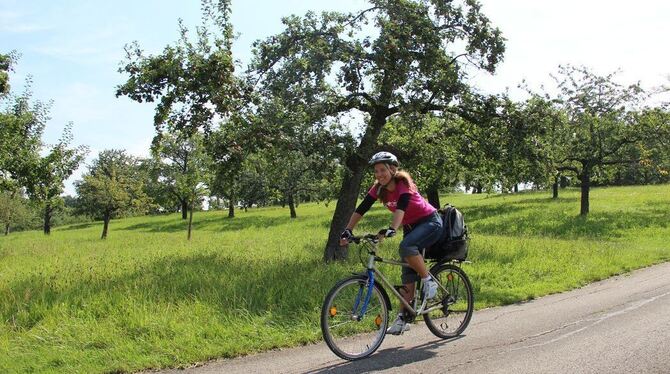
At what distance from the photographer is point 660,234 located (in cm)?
2019

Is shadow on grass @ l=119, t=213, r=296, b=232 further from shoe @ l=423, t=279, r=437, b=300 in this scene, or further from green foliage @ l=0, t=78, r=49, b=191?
shoe @ l=423, t=279, r=437, b=300

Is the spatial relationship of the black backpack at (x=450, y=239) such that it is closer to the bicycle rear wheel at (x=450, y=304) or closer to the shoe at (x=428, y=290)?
the bicycle rear wheel at (x=450, y=304)

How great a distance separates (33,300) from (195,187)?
77.4 feet

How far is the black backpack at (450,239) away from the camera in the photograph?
19.5 feet

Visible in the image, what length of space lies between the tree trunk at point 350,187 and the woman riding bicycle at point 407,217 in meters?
6.62

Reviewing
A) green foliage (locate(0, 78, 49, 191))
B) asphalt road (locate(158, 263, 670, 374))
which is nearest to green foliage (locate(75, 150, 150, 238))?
green foliage (locate(0, 78, 49, 191))

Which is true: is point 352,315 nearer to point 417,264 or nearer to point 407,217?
point 417,264

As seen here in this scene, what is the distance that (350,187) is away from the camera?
42.0ft

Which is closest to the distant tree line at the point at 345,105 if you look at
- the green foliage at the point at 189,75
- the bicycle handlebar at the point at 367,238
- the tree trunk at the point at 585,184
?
the green foliage at the point at 189,75

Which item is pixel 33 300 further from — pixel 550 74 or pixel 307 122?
pixel 550 74

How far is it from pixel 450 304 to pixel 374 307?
1359 mm

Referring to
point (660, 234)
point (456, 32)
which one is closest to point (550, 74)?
point (660, 234)

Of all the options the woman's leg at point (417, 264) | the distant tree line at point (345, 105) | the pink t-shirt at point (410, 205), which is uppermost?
the distant tree line at point (345, 105)

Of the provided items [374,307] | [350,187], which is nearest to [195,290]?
[374,307]
